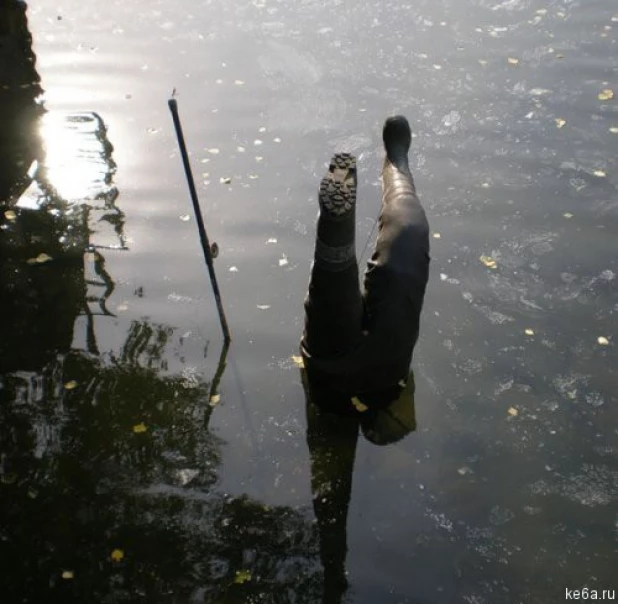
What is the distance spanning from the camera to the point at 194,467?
581 centimetres

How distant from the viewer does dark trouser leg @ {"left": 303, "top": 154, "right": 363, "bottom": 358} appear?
514 centimetres

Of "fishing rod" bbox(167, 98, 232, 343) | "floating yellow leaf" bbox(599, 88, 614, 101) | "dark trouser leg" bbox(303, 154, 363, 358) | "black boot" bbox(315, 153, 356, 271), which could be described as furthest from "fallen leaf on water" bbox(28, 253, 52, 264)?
"floating yellow leaf" bbox(599, 88, 614, 101)

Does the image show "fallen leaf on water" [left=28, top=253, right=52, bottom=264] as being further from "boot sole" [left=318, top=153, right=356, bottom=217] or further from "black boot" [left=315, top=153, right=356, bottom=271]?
"boot sole" [left=318, top=153, right=356, bottom=217]

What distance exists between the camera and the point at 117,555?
5184mm

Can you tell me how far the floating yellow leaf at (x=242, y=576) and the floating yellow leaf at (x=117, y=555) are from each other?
0.81 meters

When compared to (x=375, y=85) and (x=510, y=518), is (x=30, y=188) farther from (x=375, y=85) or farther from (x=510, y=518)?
(x=510, y=518)

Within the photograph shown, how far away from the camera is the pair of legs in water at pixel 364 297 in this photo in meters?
5.34

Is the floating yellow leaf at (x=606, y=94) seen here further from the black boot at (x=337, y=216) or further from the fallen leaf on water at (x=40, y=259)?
the fallen leaf on water at (x=40, y=259)

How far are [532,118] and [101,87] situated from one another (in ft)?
19.6

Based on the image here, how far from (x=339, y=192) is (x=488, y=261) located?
3126mm

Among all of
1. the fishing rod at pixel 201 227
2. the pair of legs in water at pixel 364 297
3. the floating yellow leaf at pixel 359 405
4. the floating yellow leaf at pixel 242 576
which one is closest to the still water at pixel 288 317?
the floating yellow leaf at pixel 242 576

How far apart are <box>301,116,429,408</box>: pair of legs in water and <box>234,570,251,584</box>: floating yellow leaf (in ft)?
5.36

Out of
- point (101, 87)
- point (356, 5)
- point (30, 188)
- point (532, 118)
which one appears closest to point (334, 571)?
point (30, 188)

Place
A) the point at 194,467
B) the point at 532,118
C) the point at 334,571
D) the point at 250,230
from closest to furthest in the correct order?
the point at 334,571, the point at 194,467, the point at 250,230, the point at 532,118
